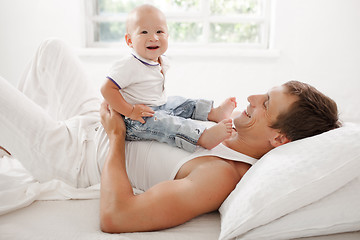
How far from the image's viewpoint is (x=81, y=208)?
1.20 meters

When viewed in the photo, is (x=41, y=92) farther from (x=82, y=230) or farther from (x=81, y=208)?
(x=82, y=230)

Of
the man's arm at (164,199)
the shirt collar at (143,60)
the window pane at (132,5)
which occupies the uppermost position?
the window pane at (132,5)

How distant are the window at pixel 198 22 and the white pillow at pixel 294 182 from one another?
239 centimetres

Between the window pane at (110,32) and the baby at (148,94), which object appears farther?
the window pane at (110,32)

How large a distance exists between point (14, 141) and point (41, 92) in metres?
0.48

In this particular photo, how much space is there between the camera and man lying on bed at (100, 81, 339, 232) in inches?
41.2

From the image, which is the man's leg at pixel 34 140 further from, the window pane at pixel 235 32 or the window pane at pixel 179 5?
the window pane at pixel 235 32

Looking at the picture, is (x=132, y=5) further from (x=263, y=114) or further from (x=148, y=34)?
(x=263, y=114)

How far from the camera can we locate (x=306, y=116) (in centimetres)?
119

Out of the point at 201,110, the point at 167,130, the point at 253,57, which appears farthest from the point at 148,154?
the point at 253,57

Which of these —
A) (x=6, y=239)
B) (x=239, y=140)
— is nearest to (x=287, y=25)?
(x=239, y=140)

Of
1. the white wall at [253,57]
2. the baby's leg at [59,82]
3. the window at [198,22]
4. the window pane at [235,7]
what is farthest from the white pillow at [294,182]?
the window pane at [235,7]

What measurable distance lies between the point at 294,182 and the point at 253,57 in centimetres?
224

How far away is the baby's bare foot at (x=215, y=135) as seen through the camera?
1.26 meters
